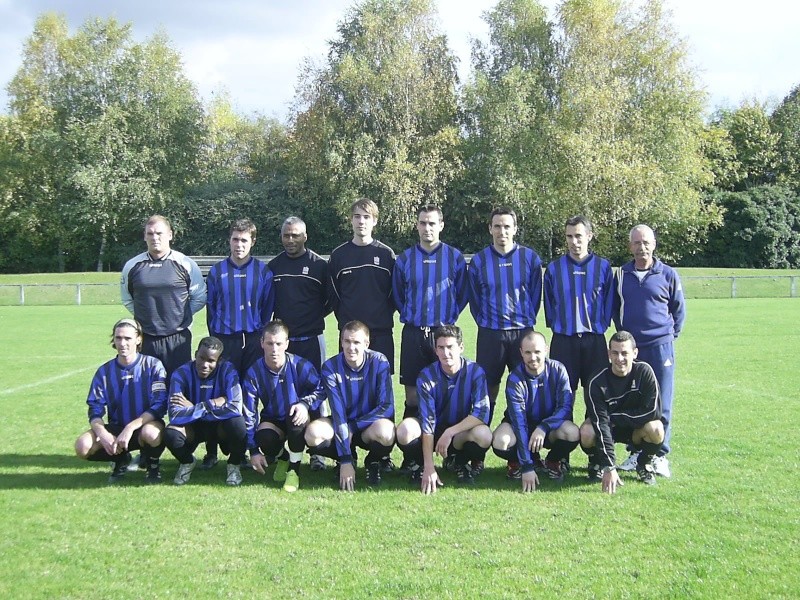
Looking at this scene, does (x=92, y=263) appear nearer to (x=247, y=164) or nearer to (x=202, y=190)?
(x=202, y=190)

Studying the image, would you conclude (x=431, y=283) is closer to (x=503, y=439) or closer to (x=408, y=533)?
(x=503, y=439)

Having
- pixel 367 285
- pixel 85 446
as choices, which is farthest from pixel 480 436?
pixel 85 446

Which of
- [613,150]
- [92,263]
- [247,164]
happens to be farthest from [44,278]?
[613,150]

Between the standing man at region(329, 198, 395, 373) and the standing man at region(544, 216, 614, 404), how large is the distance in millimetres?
1246

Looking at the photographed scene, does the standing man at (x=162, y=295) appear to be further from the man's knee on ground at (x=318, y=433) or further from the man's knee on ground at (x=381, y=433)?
the man's knee on ground at (x=381, y=433)

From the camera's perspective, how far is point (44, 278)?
91.9 feet

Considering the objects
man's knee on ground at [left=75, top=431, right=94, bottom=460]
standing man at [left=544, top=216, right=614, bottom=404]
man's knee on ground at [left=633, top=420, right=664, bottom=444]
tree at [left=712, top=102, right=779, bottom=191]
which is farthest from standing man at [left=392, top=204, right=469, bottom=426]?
tree at [left=712, top=102, right=779, bottom=191]

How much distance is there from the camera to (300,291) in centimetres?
543

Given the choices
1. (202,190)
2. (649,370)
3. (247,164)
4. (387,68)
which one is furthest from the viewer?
(247,164)

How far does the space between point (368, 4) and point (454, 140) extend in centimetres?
708

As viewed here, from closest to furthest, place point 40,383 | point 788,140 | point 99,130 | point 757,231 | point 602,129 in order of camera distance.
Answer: point 40,383 < point 602,129 < point 99,130 < point 757,231 < point 788,140

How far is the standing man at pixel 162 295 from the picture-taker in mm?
5129

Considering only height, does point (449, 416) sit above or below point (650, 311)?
below

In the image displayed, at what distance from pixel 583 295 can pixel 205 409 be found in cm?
269
